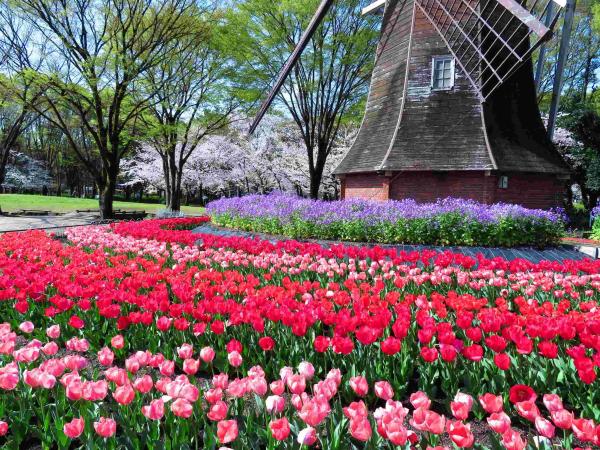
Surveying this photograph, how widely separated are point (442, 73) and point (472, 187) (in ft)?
13.4

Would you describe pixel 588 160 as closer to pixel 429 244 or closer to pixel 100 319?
pixel 429 244

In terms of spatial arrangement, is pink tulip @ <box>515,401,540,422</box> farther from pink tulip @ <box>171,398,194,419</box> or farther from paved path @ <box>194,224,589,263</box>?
paved path @ <box>194,224,589,263</box>

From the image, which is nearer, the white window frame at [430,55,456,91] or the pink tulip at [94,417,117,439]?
the pink tulip at [94,417,117,439]

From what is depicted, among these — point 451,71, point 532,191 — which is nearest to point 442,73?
point 451,71

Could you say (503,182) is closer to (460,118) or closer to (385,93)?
(460,118)

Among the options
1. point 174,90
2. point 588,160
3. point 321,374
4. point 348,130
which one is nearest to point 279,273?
point 321,374

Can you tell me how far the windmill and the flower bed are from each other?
351 centimetres

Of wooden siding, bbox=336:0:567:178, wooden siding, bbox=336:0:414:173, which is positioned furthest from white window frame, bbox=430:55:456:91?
wooden siding, bbox=336:0:414:173

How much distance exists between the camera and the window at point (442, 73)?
15.5 meters

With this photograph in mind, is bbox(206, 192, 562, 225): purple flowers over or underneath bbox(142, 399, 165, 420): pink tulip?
over

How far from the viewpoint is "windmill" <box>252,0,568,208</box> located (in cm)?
1466

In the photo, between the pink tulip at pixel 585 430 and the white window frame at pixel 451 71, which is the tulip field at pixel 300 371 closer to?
the pink tulip at pixel 585 430

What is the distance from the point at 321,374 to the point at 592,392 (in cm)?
176

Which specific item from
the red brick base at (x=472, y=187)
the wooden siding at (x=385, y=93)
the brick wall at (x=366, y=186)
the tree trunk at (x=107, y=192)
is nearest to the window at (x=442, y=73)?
the wooden siding at (x=385, y=93)
